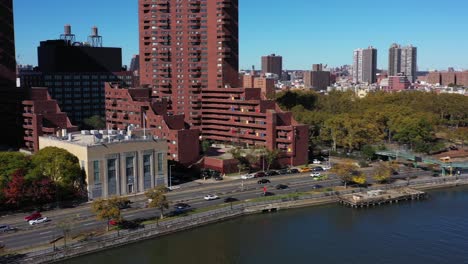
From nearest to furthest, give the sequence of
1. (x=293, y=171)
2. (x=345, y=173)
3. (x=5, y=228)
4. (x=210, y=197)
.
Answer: (x=5, y=228) → (x=210, y=197) → (x=345, y=173) → (x=293, y=171)

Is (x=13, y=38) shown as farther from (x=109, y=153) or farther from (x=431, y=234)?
(x=431, y=234)

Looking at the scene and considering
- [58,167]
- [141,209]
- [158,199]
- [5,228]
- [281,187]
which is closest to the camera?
[5,228]

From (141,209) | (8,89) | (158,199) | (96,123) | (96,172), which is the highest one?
(8,89)

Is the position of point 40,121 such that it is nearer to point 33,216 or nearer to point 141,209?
point 33,216

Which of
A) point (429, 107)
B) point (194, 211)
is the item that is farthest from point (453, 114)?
point (194, 211)

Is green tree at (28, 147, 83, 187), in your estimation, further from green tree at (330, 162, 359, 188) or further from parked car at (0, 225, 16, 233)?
green tree at (330, 162, 359, 188)

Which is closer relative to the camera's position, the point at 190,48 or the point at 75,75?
the point at 190,48

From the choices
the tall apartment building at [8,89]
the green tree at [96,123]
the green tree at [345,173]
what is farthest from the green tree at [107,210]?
the green tree at [96,123]

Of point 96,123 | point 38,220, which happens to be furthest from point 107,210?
point 96,123
